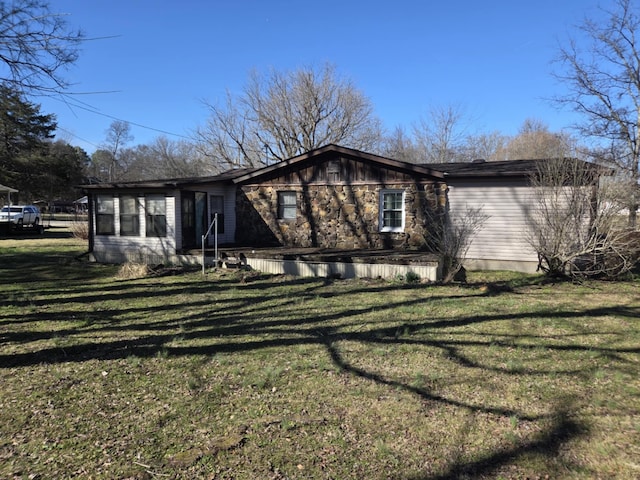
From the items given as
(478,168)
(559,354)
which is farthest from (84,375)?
(478,168)

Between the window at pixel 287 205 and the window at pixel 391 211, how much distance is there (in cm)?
291

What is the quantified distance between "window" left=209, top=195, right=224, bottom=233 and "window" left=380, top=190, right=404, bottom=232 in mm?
5467

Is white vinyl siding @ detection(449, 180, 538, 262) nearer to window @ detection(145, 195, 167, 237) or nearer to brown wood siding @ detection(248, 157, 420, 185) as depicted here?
brown wood siding @ detection(248, 157, 420, 185)

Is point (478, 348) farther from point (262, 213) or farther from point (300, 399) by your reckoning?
point (262, 213)

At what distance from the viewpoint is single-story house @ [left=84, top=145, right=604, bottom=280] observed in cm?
1204

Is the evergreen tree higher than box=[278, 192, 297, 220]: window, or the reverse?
the evergreen tree

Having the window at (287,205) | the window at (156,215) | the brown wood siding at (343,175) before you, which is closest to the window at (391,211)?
the brown wood siding at (343,175)

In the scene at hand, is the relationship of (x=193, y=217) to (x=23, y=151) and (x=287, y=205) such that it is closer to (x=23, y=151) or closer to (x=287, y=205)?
(x=287, y=205)

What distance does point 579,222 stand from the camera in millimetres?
9148

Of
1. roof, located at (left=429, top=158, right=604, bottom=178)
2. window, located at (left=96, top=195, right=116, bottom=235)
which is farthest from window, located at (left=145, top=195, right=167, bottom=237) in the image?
roof, located at (left=429, top=158, right=604, bottom=178)

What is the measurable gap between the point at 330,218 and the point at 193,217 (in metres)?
4.34

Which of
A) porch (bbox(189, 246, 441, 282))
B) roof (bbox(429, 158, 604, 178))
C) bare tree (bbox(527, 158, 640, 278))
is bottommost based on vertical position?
porch (bbox(189, 246, 441, 282))

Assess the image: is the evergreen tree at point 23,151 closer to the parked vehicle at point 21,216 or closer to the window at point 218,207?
the parked vehicle at point 21,216

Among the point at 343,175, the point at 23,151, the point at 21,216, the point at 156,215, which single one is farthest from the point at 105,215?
the point at 23,151
